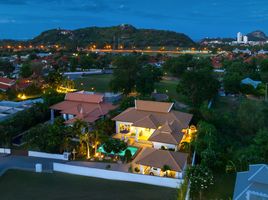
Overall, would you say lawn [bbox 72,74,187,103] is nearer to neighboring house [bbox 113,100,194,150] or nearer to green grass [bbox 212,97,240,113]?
green grass [bbox 212,97,240,113]

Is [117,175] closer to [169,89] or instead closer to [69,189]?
[69,189]

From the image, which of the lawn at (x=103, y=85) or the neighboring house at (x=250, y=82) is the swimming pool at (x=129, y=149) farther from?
the neighboring house at (x=250, y=82)

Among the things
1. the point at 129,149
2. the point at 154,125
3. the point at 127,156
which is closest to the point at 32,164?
the point at 127,156

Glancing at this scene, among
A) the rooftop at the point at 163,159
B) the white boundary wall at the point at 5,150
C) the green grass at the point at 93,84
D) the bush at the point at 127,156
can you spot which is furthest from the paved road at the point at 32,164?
the green grass at the point at 93,84

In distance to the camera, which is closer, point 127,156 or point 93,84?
point 127,156

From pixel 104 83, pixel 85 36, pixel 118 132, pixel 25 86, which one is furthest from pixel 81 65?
pixel 85 36

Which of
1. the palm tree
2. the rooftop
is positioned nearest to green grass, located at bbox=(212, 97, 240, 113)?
the rooftop

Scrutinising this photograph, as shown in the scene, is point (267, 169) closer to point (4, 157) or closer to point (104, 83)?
point (4, 157)
